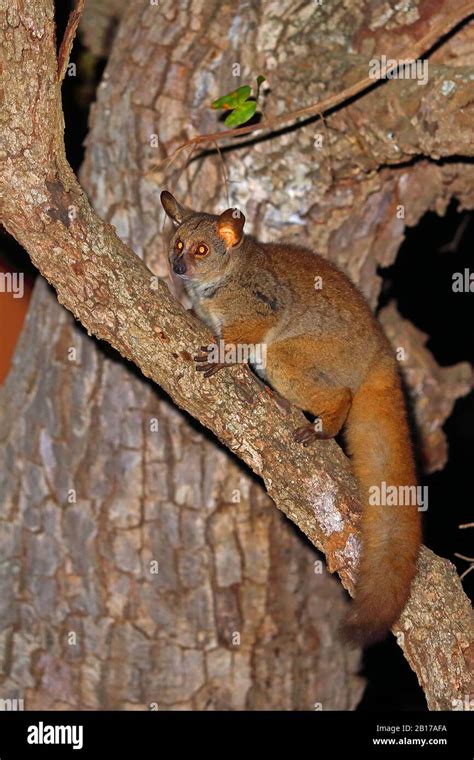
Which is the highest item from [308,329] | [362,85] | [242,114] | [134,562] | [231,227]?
[362,85]

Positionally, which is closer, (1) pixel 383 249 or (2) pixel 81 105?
(1) pixel 383 249

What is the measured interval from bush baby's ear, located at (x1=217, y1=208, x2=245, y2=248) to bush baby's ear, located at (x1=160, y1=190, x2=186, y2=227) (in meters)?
0.29

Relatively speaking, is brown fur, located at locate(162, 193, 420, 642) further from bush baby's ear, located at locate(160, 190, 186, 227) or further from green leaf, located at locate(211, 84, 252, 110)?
green leaf, located at locate(211, 84, 252, 110)

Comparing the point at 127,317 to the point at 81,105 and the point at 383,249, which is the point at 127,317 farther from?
the point at 81,105

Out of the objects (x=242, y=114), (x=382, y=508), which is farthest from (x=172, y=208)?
(x=382, y=508)

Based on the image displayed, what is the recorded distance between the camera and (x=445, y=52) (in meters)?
4.44

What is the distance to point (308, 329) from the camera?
4.05 m

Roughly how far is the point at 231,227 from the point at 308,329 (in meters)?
0.56

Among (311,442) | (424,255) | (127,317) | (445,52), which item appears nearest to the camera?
(127,317)

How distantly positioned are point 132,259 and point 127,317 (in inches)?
9.4

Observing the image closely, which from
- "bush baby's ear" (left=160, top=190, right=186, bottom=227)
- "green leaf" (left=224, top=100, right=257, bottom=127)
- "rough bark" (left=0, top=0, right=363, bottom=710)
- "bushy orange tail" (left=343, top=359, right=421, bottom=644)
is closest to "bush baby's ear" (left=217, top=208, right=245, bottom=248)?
"bush baby's ear" (left=160, top=190, right=186, bottom=227)

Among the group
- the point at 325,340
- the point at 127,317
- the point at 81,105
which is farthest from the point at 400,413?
the point at 81,105

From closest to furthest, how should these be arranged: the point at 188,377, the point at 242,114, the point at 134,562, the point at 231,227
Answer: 1. the point at 188,377
2. the point at 231,227
3. the point at 242,114
4. the point at 134,562

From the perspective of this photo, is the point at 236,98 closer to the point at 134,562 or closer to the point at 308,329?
the point at 308,329
